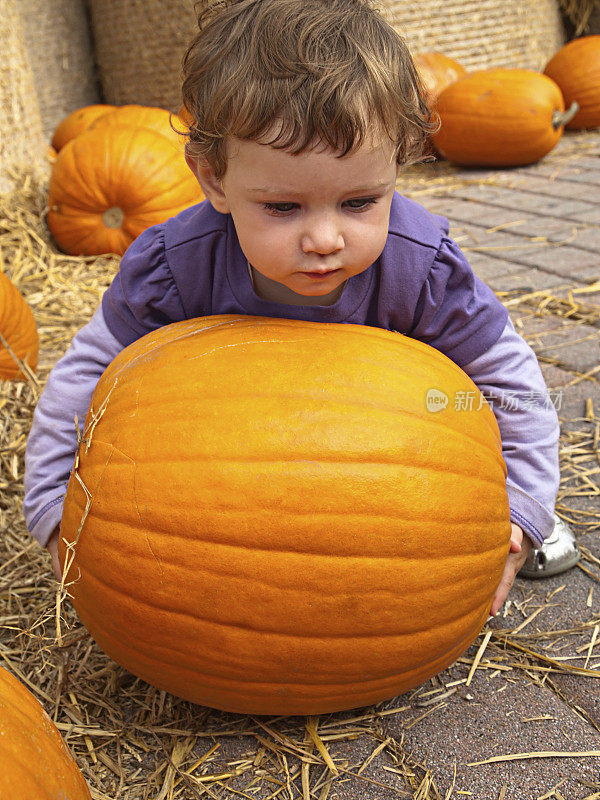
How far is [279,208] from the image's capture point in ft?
4.57

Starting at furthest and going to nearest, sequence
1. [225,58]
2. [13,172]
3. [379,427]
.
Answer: [13,172] → [225,58] → [379,427]

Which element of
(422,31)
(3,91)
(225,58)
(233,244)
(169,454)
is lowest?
(422,31)

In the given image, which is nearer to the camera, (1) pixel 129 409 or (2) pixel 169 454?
(2) pixel 169 454

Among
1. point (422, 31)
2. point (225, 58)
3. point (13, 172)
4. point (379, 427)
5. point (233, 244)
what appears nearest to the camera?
point (379, 427)

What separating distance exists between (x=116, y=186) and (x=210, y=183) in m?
2.57

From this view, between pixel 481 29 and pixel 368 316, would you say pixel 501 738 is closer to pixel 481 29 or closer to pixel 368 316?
pixel 368 316

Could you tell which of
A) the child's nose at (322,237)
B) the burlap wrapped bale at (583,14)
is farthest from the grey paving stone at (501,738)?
the burlap wrapped bale at (583,14)

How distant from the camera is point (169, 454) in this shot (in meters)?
1.34

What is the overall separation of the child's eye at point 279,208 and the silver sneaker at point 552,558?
3.09 ft

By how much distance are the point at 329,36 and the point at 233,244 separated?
49 cm

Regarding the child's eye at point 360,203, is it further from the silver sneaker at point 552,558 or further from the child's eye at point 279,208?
the silver sneaker at point 552,558

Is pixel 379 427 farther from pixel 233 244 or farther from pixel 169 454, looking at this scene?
pixel 233 244

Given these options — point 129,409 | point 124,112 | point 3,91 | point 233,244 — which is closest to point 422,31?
point 124,112

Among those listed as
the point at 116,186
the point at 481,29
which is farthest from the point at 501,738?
the point at 481,29
